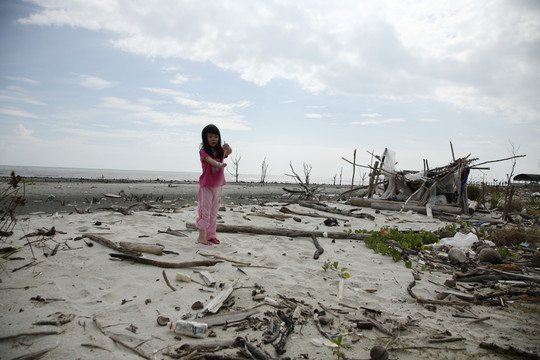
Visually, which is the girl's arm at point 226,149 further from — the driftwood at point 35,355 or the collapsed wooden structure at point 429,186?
the collapsed wooden structure at point 429,186

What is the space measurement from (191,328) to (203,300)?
585 millimetres

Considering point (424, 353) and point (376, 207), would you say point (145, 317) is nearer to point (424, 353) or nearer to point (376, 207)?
point (424, 353)

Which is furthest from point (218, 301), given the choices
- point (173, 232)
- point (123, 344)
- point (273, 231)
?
point (273, 231)

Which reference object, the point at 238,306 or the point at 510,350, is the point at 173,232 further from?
the point at 510,350

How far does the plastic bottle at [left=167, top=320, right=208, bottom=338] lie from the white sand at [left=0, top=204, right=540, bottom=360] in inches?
3.2

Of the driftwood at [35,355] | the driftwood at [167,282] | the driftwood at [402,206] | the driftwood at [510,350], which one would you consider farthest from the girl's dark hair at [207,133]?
the driftwood at [402,206]

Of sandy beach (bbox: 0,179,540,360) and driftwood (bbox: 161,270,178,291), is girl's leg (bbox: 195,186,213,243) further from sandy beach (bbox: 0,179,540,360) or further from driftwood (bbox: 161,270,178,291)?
driftwood (bbox: 161,270,178,291)

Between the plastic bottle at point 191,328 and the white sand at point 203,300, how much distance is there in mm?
80

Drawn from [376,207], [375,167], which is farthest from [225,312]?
[375,167]

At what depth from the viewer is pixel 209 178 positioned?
478 centimetres

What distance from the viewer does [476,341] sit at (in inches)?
95.7

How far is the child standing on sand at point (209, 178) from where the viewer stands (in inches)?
185

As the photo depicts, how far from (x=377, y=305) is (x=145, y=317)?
7.98 feet

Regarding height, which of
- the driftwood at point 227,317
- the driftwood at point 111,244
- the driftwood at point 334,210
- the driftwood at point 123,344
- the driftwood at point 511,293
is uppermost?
the driftwood at point 334,210
